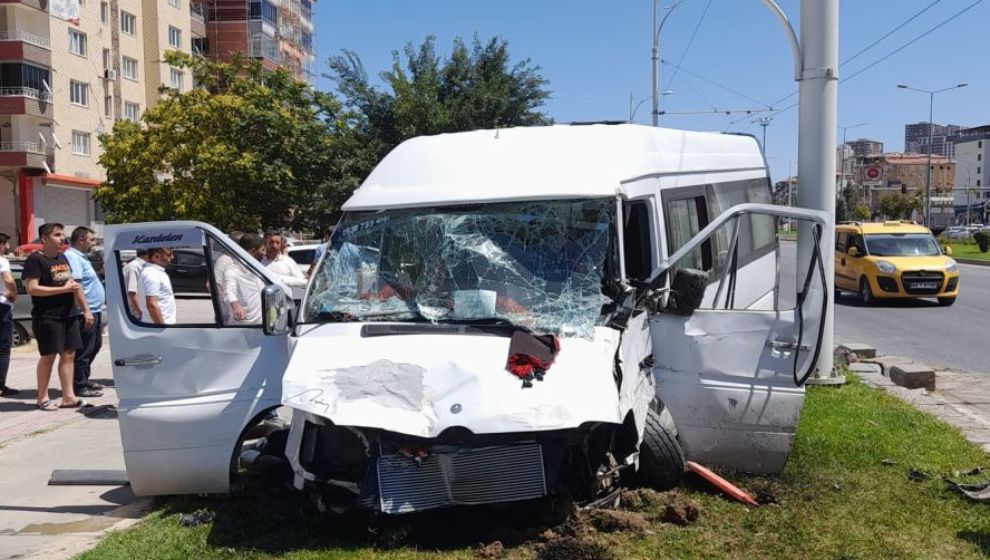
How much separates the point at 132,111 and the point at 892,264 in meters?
42.0

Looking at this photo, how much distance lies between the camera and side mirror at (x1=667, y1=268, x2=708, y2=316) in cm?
565

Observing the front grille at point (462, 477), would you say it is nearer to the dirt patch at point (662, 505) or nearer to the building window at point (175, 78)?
the dirt patch at point (662, 505)

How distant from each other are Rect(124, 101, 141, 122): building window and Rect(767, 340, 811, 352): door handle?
4801 centimetres

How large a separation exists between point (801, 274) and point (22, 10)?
41.7 m

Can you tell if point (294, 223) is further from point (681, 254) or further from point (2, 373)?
point (681, 254)

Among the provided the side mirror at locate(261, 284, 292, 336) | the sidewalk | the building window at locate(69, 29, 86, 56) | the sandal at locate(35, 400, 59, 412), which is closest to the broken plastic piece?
the side mirror at locate(261, 284, 292, 336)

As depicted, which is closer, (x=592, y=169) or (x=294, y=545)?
(x=294, y=545)

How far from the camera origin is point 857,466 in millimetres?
6574

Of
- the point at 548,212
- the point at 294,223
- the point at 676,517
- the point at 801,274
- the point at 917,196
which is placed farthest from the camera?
the point at 917,196

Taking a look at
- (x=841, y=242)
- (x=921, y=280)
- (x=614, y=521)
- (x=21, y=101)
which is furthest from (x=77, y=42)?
(x=614, y=521)

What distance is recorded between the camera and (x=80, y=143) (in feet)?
145

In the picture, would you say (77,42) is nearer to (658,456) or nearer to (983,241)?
(658,456)

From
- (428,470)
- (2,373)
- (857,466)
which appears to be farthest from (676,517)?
(2,373)

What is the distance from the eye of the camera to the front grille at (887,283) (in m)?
19.6
